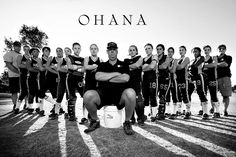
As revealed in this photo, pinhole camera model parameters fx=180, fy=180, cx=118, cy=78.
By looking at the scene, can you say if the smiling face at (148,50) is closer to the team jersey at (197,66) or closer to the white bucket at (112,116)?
the team jersey at (197,66)

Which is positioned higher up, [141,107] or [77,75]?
[77,75]

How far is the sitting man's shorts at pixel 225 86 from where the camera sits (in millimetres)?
6746

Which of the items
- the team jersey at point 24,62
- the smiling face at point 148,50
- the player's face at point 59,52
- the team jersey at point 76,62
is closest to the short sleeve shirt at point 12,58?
the team jersey at point 24,62

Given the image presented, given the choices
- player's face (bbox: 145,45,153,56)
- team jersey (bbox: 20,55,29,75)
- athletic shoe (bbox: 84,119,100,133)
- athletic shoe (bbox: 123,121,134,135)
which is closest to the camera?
athletic shoe (bbox: 123,121,134,135)

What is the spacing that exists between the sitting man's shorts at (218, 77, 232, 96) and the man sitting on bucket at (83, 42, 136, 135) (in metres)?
4.60

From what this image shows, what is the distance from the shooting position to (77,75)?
5.57m

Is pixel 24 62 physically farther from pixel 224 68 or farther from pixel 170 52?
pixel 224 68

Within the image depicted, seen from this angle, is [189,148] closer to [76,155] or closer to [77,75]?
[76,155]

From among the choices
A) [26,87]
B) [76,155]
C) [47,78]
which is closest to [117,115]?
[76,155]

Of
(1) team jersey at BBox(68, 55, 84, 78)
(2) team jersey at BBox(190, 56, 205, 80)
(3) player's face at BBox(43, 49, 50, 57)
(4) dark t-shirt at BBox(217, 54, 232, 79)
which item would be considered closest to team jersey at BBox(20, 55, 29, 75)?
(3) player's face at BBox(43, 49, 50, 57)

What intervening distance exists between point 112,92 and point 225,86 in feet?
16.4

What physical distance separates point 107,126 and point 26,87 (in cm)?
461

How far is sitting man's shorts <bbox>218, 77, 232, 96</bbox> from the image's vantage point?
6746mm

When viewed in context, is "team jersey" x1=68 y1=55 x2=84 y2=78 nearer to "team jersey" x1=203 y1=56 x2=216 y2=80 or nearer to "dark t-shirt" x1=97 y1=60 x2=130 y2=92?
"dark t-shirt" x1=97 y1=60 x2=130 y2=92
